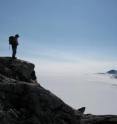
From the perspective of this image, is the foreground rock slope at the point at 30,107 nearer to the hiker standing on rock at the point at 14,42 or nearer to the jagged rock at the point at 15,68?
the jagged rock at the point at 15,68

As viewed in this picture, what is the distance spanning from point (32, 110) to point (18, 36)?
16317 millimetres

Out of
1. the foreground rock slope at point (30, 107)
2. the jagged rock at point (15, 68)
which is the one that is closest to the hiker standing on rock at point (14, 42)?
the jagged rock at point (15, 68)

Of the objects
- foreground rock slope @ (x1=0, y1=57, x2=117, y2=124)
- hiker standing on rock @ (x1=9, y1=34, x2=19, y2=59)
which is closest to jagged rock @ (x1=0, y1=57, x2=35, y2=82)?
hiker standing on rock @ (x1=9, y1=34, x2=19, y2=59)

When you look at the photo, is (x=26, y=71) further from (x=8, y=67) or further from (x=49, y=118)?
(x=49, y=118)

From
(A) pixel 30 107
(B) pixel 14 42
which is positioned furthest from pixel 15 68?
(A) pixel 30 107

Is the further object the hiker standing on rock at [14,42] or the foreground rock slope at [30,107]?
the hiker standing on rock at [14,42]

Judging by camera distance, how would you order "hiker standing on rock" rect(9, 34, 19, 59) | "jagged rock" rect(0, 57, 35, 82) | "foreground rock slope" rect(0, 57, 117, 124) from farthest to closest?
"hiker standing on rock" rect(9, 34, 19, 59)
"jagged rock" rect(0, 57, 35, 82)
"foreground rock slope" rect(0, 57, 117, 124)

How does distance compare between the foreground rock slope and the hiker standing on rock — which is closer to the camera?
the foreground rock slope

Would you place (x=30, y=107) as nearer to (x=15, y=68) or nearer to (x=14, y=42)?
(x=15, y=68)

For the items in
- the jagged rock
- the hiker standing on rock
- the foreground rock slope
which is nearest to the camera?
the foreground rock slope

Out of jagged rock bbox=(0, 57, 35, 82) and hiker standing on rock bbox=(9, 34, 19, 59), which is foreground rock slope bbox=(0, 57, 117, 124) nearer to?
jagged rock bbox=(0, 57, 35, 82)

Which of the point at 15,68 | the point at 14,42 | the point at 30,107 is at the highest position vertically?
the point at 14,42

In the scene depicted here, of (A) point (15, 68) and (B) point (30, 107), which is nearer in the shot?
(B) point (30, 107)

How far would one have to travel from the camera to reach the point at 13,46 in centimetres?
3806
